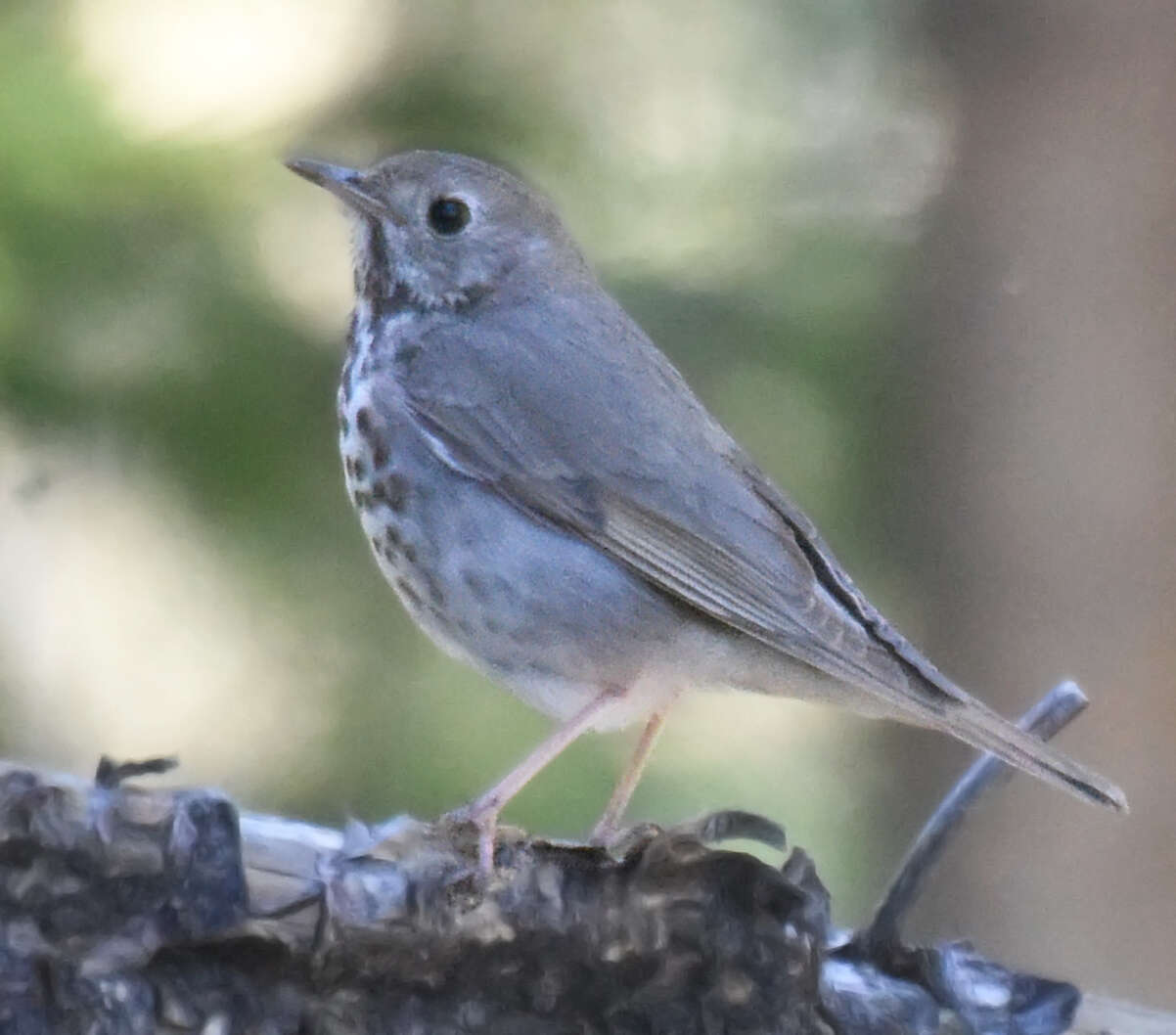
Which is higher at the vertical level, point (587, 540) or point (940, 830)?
point (587, 540)

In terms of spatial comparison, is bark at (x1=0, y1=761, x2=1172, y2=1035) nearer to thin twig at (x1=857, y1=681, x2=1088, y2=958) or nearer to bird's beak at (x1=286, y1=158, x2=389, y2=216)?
thin twig at (x1=857, y1=681, x2=1088, y2=958)

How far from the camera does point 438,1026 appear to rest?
1445mm

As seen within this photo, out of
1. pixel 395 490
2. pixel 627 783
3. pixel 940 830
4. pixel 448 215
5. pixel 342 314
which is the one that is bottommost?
pixel 627 783

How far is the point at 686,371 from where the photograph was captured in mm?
2875

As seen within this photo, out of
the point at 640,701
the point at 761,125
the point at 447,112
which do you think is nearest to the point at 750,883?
the point at 640,701

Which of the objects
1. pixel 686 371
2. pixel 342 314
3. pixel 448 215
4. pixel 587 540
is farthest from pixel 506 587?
pixel 686 371

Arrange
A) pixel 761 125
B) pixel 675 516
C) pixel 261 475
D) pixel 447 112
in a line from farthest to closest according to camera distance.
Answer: pixel 761 125, pixel 447 112, pixel 261 475, pixel 675 516

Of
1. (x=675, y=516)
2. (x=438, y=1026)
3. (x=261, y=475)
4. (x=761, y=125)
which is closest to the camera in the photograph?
(x=438, y=1026)

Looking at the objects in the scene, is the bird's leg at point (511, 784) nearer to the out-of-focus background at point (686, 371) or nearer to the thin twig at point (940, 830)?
the thin twig at point (940, 830)

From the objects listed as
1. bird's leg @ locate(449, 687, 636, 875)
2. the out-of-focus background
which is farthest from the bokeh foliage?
bird's leg @ locate(449, 687, 636, 875)

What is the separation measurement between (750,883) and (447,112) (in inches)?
55.6

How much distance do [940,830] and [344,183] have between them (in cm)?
111

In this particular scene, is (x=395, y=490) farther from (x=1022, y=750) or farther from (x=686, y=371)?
(x=686, y=371)

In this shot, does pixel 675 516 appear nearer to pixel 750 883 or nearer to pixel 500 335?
pixel 500 335
